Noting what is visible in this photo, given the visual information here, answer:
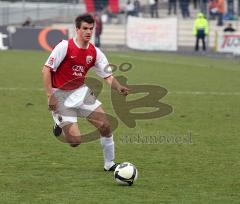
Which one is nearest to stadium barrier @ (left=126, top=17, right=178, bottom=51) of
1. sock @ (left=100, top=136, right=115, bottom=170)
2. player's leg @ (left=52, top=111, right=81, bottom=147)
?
player's leg @ (left=52, top=111, right=81, bottom=147)

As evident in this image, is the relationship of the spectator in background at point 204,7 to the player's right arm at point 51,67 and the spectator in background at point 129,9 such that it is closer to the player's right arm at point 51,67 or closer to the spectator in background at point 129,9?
the spectator in background at point 129,9

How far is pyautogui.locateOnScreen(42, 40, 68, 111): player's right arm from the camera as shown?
33.0 ft

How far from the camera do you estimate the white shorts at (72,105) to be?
1039 cm

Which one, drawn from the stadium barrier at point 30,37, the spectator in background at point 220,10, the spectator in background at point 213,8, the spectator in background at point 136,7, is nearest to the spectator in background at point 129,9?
the spectator in background at point 136,7

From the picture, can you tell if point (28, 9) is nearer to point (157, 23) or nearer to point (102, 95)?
point (157, 23)

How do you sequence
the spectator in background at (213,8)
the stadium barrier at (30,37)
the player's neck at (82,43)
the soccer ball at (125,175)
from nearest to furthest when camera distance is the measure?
the soccer ball at (125,175) < the player's neck at (82,43) < the stadium barrier at (30,37) < the spectator in background at (213,8)

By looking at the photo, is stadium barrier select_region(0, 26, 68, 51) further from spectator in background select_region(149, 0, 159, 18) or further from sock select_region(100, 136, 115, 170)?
sock select_region(100, 136, 115, 170)

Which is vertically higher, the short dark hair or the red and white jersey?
the short dark hair

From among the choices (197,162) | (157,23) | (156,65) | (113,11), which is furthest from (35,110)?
(113,11)

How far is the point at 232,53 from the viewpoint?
38750 millimetres

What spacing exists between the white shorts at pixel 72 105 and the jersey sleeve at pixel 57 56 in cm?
40

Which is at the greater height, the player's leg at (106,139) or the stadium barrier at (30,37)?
the player's leg at (106,139)

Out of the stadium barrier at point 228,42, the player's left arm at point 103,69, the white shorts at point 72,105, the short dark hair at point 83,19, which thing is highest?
the short dark hair at point 83,19

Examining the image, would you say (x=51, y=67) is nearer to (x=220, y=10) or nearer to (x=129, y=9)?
(x=220, y=10)
